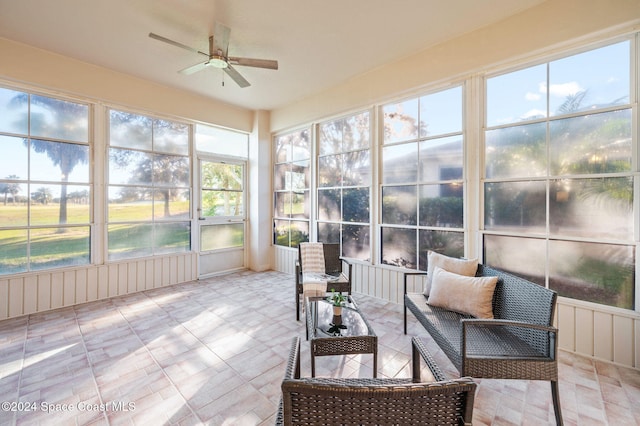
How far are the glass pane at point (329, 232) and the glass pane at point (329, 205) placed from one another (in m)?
0.10

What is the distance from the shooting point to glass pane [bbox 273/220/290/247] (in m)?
5.28

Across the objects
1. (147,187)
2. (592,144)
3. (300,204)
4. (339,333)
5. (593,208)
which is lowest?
(339,333)

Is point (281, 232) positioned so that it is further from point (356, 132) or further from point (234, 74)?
point (234, 74)

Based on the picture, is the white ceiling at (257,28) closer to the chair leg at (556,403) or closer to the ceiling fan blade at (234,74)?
the ceiling fan blade at (234,74)

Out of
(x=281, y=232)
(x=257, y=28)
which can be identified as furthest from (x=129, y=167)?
(x=257, y=28)

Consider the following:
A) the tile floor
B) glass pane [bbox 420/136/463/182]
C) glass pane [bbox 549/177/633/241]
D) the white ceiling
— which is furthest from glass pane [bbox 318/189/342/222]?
glass pane [bbox 549/177/633/241]

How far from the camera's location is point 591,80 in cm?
241

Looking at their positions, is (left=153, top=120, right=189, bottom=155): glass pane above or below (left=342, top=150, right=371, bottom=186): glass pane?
above

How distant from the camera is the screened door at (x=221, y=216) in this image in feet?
16.2

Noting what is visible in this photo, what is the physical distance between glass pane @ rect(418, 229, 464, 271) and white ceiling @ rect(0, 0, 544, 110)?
227 cm

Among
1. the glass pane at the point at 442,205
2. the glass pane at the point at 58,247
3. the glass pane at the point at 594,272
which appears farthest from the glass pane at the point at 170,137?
the glass pane at the point at 594,272

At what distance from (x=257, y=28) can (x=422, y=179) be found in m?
2.57

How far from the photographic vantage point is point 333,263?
383cm

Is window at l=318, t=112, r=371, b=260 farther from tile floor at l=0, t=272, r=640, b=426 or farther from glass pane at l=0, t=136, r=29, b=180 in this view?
glass pane at l=0, t=136, r=29, b=180
